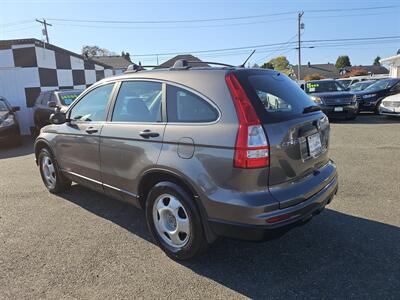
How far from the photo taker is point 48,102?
33.5 feet

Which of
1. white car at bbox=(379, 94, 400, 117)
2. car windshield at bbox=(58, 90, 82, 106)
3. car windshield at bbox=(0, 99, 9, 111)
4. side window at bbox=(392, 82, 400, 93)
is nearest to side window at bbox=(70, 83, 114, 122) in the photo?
car windshield at bbox=(58, 90, 82, 106)

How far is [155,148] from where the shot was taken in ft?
10.1

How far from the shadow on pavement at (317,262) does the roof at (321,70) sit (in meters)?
66.9

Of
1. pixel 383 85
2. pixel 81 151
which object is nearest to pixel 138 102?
pixel 81 151

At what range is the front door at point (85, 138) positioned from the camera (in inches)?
153

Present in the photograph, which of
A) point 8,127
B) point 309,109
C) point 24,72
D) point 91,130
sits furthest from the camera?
point 24,72

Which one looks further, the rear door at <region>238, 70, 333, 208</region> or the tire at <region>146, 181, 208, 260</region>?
the tire at <region>146, 181, 208, 260</region>

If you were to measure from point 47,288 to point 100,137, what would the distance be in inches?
62.2

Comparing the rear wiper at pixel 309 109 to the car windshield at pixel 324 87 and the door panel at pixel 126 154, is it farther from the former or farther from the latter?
the car windshield at pixel 324 87

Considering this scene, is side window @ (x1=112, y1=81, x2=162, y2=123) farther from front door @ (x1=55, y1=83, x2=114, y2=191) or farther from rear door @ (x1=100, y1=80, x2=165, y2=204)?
front door @ (x1=55, y1=83, x2=114, y2=191)

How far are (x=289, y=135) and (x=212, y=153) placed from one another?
63 centimetres

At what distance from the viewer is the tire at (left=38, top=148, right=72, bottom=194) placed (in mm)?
4895

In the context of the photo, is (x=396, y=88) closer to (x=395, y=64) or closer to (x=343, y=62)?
(x=395, y=64)

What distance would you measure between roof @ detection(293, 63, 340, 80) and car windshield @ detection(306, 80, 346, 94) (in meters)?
56.0
